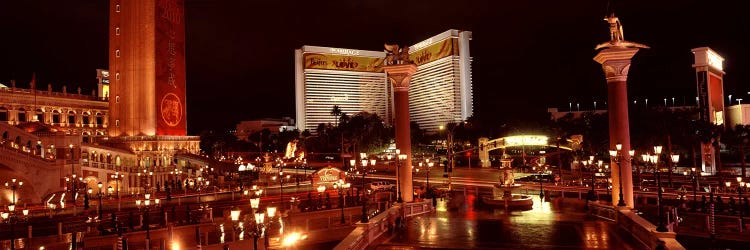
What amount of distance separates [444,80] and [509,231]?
108 m

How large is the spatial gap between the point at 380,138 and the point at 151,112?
3595 centimetres

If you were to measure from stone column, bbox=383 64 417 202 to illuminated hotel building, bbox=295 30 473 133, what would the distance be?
101 m

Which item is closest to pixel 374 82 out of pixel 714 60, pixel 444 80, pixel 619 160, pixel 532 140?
pixel 444 80

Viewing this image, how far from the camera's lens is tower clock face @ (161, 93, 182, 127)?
185 ft

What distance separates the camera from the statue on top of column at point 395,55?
20.9 meters

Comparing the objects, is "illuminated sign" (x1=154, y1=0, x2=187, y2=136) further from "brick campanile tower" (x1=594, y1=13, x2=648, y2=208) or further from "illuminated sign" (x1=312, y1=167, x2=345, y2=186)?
"brick campanile tower" (x1=594, y1=13, x2=648, y2=208)

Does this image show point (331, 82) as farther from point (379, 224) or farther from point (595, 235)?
point (595, 235)

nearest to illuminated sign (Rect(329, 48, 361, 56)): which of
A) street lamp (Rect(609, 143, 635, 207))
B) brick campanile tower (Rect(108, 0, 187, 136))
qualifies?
brick campanile tower (Rect(108, 0, 187, 136))

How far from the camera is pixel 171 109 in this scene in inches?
2276

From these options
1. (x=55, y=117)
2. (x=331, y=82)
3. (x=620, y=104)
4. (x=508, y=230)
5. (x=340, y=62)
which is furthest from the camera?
(x=340, y=62)

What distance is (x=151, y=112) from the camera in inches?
2160

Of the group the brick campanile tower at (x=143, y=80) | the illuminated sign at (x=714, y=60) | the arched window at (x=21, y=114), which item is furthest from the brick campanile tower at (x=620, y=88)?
the arched window at (x=21, y=114)

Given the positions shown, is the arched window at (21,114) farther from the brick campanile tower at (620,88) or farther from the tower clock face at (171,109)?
the brick campanile tower at (620,88)

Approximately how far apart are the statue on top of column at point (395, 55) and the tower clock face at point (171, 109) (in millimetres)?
41965
